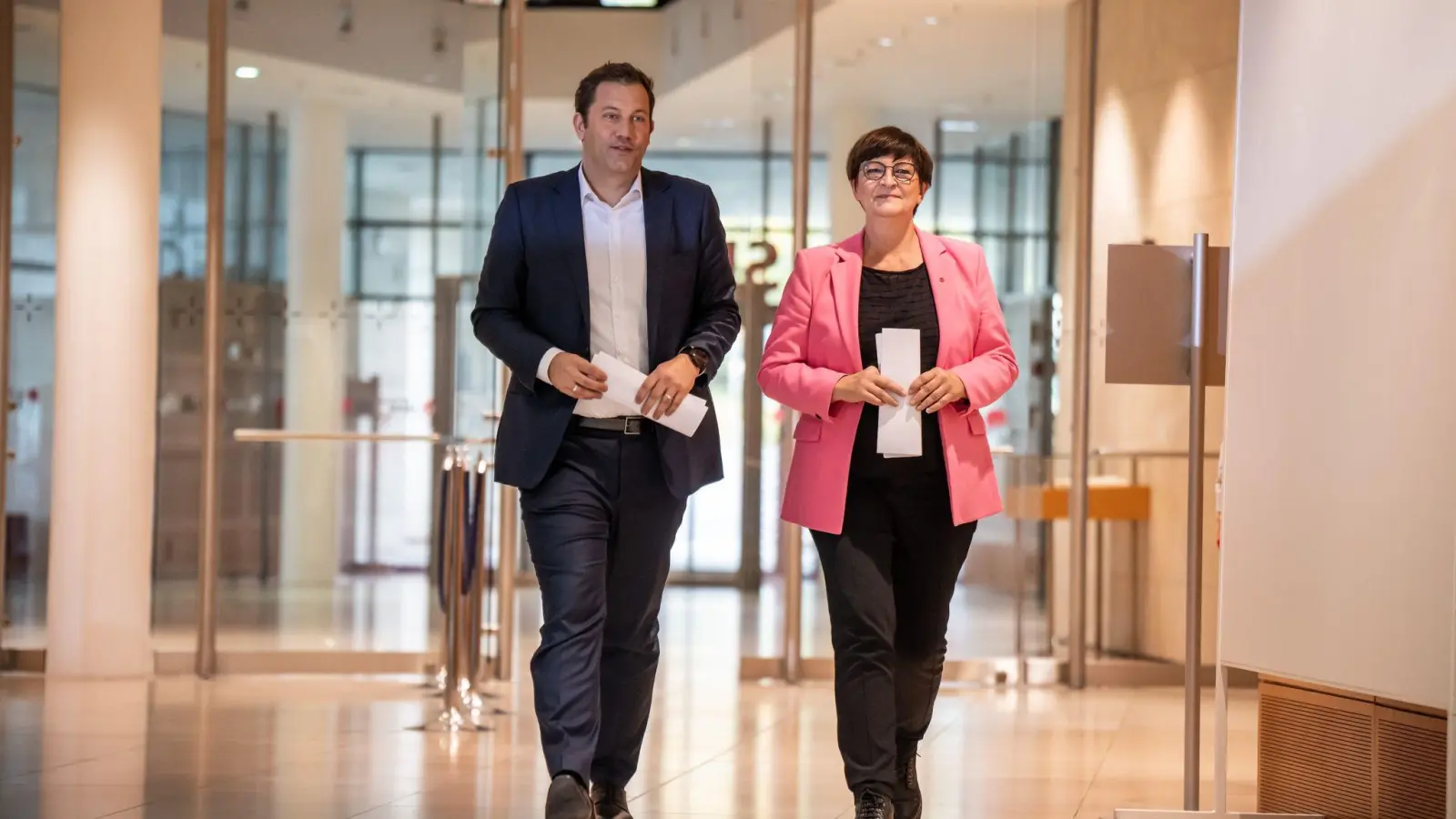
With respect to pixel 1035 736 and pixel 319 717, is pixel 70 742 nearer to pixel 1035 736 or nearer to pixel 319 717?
pixel 319 717

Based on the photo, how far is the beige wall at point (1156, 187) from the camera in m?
8.15

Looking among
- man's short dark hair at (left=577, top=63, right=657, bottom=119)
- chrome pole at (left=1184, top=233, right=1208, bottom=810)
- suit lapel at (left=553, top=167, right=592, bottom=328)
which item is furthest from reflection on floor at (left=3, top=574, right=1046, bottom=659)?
man's short dark hair at (left=577, top=63, right=657, bottom=119)

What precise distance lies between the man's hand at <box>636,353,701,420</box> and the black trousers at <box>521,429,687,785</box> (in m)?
0.15

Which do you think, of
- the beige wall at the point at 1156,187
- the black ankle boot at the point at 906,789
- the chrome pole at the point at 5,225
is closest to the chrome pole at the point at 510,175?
the chrome pole at the point at 5,225

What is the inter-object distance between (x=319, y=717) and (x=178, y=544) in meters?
1.75

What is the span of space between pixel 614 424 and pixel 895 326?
2.30 feet

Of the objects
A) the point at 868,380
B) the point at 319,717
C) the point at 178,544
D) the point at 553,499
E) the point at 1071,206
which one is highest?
the point at 1071,206

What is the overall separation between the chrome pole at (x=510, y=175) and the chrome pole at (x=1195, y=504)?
4140 mm

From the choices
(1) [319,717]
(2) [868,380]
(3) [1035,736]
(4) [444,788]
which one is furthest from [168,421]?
(2) [868,380]

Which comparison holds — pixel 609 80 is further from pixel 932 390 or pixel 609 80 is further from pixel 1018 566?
pixel 1018 566

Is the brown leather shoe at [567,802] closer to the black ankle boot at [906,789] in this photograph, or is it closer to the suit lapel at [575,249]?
the black ankle boot at [906,789]

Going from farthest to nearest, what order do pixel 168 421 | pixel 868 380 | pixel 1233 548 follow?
pixel 168 421, pixel 1233 548, pixel 868 380

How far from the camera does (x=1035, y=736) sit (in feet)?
20.8

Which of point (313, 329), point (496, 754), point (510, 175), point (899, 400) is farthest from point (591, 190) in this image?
point (313, 329)
